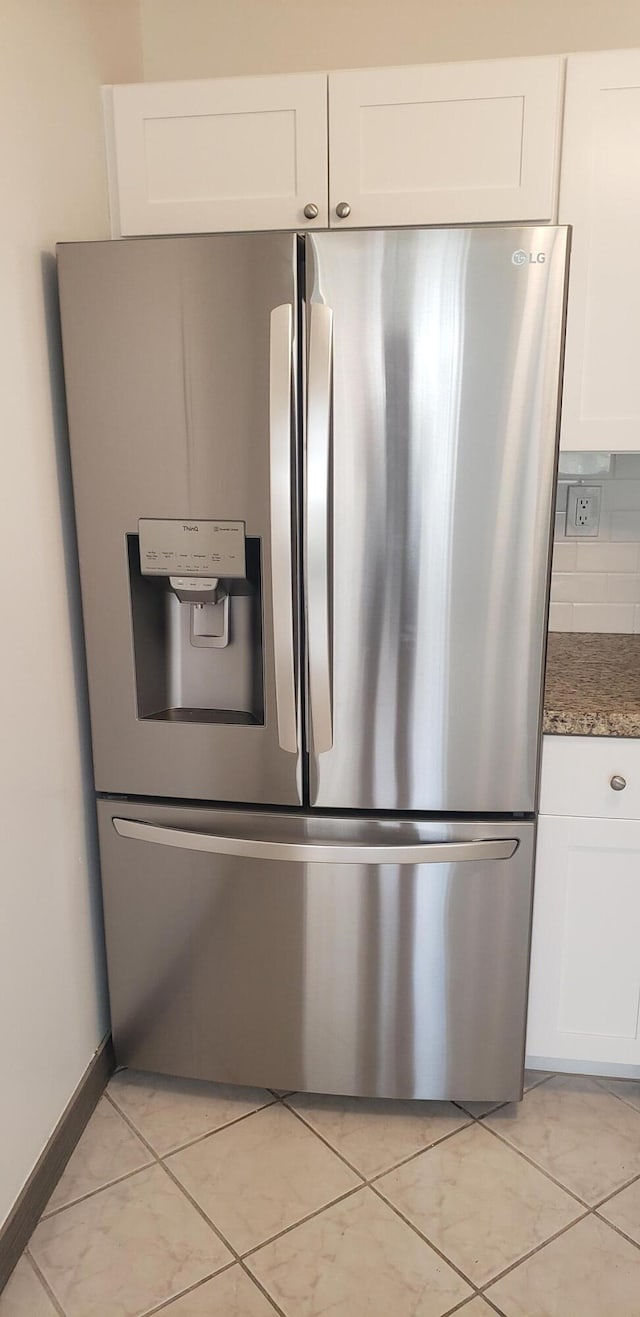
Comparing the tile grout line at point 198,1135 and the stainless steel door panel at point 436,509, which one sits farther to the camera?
the tile grout line at point 198,1135

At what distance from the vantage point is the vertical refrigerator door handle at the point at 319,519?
153cm

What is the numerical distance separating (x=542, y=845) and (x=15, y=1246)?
118 centimetres

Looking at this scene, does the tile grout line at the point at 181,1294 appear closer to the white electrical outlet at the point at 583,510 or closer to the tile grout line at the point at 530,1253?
the tile grout line at the point at 530,1253

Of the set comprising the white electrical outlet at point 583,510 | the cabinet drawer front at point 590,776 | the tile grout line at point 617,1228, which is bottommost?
the tile grout line at point 617,1228

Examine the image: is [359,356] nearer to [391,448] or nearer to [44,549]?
[391,448]

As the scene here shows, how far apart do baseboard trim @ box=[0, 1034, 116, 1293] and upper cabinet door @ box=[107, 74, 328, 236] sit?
5.71 feet

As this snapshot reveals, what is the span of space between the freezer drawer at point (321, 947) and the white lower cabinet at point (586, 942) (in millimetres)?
109

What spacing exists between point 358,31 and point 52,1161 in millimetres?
2442

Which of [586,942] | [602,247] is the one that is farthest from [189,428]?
[586,942]

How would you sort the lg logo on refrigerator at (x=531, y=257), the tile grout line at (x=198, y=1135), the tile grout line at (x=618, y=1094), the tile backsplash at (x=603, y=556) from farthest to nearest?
the tile backsplash at (x=603, y=556), the tile grout line at (x=618, y=1094), the tile grout line at (x=198, y=1135), the lg logo on refrigerator at (x=531, y=257)

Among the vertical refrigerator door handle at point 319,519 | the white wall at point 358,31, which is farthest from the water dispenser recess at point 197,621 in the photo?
the white wall at point 358,31

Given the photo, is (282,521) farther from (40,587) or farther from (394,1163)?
(394,1163)

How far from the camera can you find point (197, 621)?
180 centimetres

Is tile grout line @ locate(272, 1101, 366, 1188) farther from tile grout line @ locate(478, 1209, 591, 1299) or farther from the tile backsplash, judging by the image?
the tile backsplash
